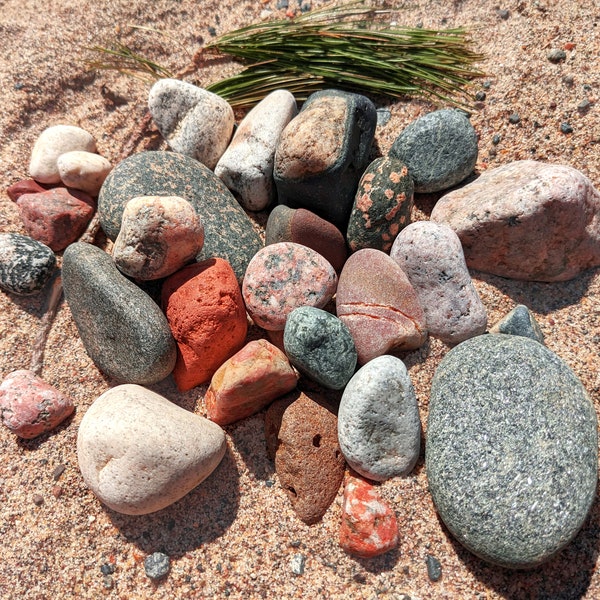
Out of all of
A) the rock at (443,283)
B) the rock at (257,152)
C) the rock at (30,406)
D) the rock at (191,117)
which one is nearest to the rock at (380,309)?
the rock at (443,283)

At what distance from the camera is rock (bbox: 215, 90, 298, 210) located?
250cm

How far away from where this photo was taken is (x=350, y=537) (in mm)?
1916

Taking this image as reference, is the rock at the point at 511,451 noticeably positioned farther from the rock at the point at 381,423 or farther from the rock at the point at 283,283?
the rock at the point at 283,283

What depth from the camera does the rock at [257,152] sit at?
8.20 feet

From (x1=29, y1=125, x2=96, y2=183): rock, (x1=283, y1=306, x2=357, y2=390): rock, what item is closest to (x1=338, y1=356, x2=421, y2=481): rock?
(x1=283, y1=306, x2=357, y2=390): rock

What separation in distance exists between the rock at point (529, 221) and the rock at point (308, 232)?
0.55 metres

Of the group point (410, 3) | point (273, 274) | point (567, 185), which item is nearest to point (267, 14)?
point (410, 3)

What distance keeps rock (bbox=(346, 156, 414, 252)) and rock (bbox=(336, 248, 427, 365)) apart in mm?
133


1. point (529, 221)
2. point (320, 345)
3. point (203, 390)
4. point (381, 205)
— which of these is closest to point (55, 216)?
point (203, 390)

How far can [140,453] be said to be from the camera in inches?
74.6

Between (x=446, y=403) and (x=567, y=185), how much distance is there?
3.78 feet

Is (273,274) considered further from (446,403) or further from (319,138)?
(446,403)

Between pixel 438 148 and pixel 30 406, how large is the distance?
2362mm

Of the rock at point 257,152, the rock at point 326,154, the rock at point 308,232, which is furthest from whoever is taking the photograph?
the rock at point 257,152
